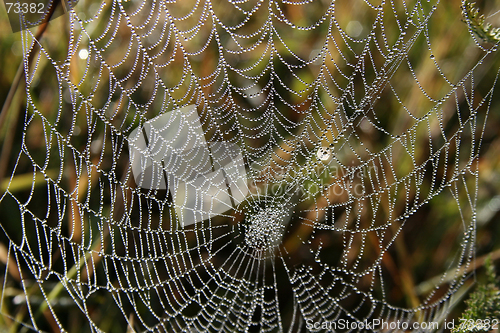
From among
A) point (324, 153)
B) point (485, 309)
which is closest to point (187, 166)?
point (324, 153)

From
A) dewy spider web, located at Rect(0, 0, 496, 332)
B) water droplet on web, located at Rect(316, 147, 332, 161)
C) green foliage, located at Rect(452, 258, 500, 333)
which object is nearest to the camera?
green foliage, located at Rect(452, 258, 500, 333)

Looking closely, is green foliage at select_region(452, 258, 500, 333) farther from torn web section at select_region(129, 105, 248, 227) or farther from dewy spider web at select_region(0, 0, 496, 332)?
torn web section at select_region(129, 105, 248, 227)

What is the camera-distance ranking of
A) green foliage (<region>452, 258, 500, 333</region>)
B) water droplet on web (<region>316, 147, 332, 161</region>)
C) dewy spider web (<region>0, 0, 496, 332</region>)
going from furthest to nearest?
water droplet on web (<region>316, 147, 332, 161</region>) → dewy spider web (<region>0, 0, 496, 332</region>) → green foliage (<region>452, 258, 500, 333</region>)

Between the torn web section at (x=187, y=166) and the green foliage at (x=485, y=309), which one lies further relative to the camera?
the torn web section at (x=187, y=166)

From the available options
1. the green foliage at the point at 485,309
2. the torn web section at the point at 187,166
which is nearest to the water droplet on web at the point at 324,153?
the torn web section at the point at 187,166

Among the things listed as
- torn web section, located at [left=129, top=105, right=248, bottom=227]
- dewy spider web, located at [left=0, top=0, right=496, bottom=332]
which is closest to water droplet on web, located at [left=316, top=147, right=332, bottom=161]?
dewy spider web, located at [left=0, top=0, right=496, bottom=332]

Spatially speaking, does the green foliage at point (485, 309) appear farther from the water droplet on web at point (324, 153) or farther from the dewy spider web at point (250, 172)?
the water droplet on web at point (324, 153)

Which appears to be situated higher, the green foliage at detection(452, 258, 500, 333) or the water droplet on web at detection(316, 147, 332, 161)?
the water droplet on web at detection(316, 147, 332, 161)

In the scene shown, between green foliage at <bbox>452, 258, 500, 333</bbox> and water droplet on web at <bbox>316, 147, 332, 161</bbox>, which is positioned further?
water droplet on web at <bbox>316, 147, 332, 161</bbox>

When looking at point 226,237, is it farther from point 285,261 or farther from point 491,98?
point 491,98
